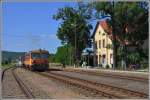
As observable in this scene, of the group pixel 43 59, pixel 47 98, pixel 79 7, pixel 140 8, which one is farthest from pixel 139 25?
pixel 47 98

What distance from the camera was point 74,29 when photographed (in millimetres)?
74625

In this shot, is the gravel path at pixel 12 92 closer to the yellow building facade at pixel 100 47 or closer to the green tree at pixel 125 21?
the green tree at pixel 125 21

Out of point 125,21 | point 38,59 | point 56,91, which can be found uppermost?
point 125,21

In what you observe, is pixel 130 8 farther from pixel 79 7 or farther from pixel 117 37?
pixel 79 7

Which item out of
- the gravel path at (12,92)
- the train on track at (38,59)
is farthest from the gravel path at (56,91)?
the train on track at (38,59)

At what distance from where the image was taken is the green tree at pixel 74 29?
7157cm

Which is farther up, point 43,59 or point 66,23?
point 66,23

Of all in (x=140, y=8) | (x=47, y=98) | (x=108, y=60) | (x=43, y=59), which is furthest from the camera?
(x=108, y=60)

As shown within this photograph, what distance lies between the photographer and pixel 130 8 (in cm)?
5694

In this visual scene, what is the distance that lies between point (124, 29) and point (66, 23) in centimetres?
1743

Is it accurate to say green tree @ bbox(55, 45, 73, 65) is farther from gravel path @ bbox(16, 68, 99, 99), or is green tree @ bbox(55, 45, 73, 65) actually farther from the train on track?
gravel path @ bbox(16, 68, 99, 99)

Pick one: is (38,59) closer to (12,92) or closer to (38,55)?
(38,55)

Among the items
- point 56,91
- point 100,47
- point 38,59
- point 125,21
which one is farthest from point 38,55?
point 100,47

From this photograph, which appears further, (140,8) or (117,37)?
(117,37)
